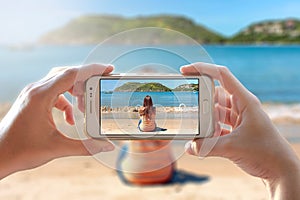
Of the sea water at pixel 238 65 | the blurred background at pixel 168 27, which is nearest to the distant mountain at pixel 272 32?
the blurred background at pixel 168 27

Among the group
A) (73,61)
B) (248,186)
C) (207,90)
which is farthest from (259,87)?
(207,90)

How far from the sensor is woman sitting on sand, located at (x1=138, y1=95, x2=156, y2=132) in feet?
2.03

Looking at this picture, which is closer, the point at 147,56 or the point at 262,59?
the point at 147,56

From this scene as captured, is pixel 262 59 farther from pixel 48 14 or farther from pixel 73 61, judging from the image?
pixel 48 14

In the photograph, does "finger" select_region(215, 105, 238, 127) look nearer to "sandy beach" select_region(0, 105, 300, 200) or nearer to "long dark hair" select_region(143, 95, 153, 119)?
"long dark hair" select_region(143, 95, 153, 119)

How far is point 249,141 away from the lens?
58 cm

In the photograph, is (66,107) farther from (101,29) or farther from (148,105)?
(101,29)

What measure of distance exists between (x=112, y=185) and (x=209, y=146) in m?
1.92

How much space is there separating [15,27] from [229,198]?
11.5 m

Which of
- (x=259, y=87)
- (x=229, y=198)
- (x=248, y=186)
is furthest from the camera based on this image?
(x=259, y=87)

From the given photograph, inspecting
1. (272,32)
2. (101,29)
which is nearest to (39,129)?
(101,29)

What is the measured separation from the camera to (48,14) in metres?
13.9

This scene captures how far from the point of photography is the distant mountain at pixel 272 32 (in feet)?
47.1

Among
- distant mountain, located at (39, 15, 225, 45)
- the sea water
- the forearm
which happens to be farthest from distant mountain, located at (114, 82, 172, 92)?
distant mountain, located at (39, 15, 225, 45)
